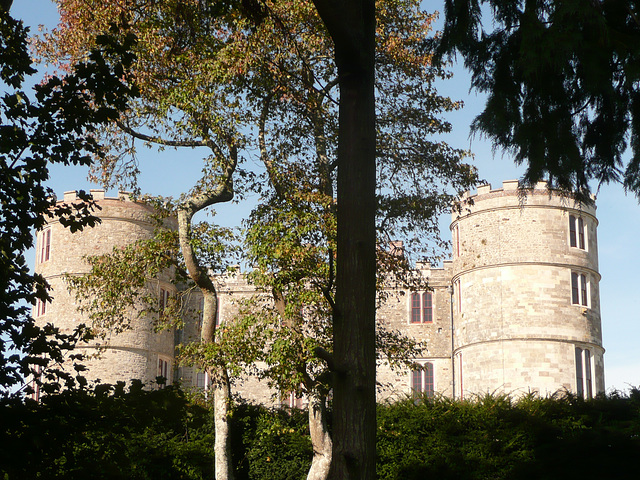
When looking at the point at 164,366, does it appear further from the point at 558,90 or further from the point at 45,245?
the point at 558,90

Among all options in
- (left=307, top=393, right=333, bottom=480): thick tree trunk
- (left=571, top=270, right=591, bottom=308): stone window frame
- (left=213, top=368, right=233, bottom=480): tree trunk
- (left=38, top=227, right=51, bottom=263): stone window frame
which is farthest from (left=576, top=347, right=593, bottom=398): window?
(left=38, top=227, right=51, bottom=263): stone window frame

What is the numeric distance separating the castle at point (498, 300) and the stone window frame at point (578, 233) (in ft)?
0.12

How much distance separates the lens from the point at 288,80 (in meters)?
14.7

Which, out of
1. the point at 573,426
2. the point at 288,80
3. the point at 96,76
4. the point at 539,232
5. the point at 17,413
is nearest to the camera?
the point at 17,413

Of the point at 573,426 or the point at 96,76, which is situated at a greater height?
the point at 96,76

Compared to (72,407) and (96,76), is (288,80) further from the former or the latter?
(72,407)

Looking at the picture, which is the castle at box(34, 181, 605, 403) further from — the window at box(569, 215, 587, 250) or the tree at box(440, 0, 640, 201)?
the tree at box(440, 0, 640, 201)

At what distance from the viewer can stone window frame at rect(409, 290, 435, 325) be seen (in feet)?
97.0

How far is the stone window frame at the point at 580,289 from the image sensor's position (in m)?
27.0

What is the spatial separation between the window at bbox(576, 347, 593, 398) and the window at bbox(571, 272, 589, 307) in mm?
1595

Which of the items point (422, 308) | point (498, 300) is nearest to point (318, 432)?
point (498, 300)

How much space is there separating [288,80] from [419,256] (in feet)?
14.1

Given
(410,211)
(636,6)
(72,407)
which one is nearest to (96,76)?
(72,407)

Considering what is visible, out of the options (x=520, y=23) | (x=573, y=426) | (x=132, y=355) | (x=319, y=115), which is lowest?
(x=573, y=426)
